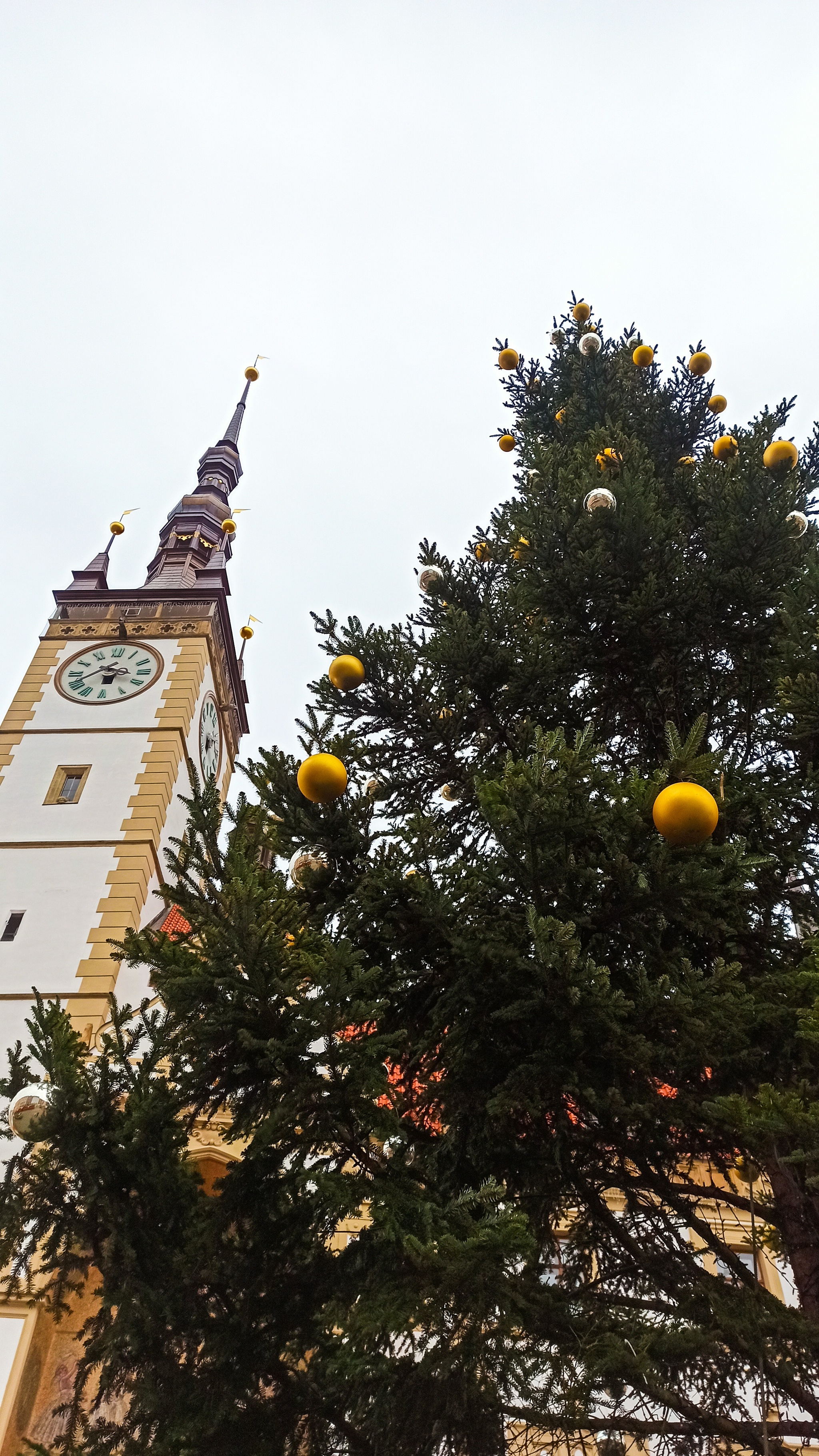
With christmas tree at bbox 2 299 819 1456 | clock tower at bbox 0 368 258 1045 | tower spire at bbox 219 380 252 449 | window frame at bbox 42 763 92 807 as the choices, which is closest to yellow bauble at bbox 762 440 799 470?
christmas tree at bbox 2 299 819 1456

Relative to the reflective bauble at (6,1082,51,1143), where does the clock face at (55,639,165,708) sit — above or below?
above

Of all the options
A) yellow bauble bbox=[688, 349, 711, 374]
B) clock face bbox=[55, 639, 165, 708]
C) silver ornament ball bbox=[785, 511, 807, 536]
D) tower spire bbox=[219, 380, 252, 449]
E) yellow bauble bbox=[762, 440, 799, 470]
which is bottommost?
silver ornament ball bbox=[785, 511, 807, 536]

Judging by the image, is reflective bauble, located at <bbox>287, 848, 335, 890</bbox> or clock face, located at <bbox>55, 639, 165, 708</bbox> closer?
reflective bauble, located at <bbox>287, 848, 335, 890</bbox>

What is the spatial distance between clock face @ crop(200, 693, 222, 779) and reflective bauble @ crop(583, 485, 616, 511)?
16992 mm

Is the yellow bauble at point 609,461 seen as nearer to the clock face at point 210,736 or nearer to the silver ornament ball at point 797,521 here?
the silver ornament ball at point 797,521

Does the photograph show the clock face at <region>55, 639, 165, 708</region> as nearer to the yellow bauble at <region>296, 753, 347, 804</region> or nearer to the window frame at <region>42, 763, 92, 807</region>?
the window frame at <region>42, 763, 92, 807</region>

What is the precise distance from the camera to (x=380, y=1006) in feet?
14.7

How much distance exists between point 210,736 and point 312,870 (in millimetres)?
19811

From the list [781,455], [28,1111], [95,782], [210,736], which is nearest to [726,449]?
[781,455]

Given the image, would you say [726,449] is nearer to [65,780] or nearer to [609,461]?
[609,461]

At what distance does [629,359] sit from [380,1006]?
24.8ft

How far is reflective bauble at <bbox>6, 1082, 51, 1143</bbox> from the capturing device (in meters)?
4.26

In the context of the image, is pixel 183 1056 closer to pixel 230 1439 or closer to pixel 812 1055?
pixel 230 1439

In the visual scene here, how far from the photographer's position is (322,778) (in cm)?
481
